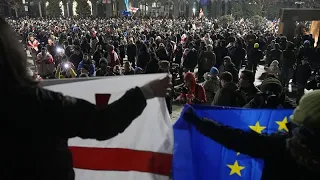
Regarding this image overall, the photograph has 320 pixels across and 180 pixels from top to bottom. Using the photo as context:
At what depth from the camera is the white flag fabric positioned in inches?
93.7

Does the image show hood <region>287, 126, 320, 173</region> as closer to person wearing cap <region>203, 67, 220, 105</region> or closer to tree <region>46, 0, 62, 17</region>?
person wearing cap <region>203, 67, 220, 105</region>

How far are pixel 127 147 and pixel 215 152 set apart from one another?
2.93 feet

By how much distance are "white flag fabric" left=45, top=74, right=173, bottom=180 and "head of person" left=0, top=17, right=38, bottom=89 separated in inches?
29.7

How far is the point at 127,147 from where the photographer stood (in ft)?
8.07

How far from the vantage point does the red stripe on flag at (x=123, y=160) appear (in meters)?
2.41

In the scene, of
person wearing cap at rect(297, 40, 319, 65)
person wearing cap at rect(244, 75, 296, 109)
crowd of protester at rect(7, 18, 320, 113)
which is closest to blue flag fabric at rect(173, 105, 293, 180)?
person wearing cap at rect(244, 75, 296, 109)

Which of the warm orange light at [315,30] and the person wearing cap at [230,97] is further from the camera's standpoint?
the warm orange light at [315,30]

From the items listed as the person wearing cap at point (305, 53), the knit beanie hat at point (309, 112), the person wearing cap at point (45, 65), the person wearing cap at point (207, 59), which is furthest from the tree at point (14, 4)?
the knit beanie hat at point (309, 112)

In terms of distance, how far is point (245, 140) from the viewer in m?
2.02

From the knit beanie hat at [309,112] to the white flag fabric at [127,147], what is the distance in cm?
91

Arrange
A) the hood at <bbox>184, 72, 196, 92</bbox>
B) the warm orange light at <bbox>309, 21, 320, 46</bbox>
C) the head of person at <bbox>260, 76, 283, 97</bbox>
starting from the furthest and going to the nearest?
the warm orange light at <bbox>309, 21, 320, 46</bbox> < the hood at <bbox>184, 72, 196, 92</bbox> < the head of person at <bbox>260, 76, 283, 97</bbox>

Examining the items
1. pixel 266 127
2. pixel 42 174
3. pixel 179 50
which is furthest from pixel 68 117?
pixel 179 50

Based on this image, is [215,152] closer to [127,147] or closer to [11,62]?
[127,147]

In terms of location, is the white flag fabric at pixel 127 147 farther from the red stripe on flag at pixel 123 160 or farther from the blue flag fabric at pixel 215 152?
the blue flag fabric at pixel 215 152
